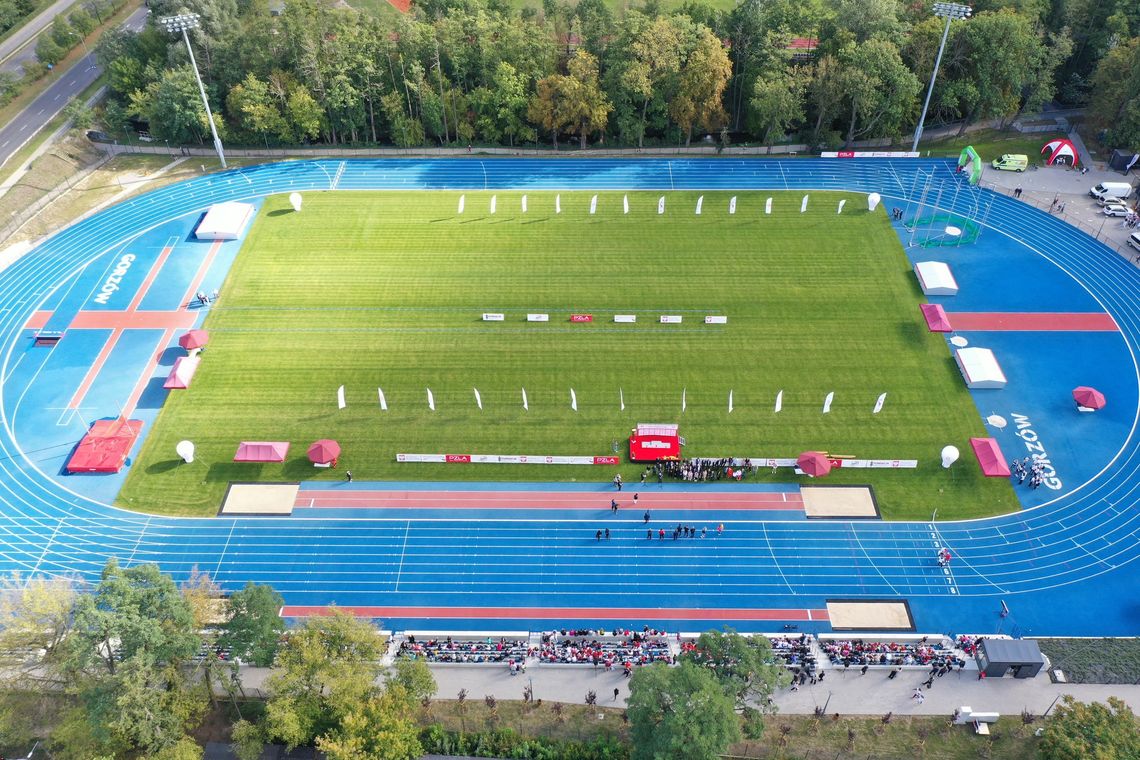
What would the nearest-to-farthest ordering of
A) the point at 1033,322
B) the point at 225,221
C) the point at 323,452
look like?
1. the point at 323,452
2. the point at 1033,322
3. the point at 225,221

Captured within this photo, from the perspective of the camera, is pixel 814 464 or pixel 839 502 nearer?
pixel 839 502

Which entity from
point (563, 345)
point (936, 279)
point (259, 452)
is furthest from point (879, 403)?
point (259, 452)

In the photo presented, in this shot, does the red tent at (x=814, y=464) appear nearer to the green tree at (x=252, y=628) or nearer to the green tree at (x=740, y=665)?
the green tree at (x=740, y=665)

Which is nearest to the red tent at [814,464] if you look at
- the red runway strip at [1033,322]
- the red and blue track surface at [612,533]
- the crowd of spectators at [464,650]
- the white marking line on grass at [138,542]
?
the red and blue track surface at [612,533]

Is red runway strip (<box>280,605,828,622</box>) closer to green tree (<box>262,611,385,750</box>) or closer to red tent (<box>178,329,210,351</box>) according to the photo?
green tree (<box>262,611,385,750</box>)

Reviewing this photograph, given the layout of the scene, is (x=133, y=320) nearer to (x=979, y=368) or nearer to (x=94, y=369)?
(x=94, y=369)

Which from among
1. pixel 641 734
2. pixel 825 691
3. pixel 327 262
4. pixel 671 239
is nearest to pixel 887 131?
pixel 671 239
